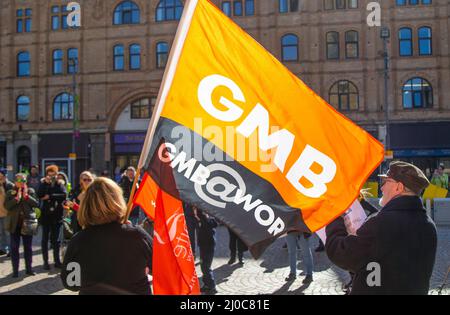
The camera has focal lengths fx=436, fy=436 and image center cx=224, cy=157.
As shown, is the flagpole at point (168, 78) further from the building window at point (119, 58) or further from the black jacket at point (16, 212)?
the building window at point (119, 58)

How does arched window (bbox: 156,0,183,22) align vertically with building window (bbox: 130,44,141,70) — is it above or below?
above

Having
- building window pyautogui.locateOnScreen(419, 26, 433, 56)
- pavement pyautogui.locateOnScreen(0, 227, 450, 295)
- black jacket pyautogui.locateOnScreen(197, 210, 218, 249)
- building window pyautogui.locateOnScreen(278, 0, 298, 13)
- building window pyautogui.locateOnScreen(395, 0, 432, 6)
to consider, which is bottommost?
pavement pyautogui.locateOnScreen(0, 227, 450, 295)

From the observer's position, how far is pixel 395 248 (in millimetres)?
2688

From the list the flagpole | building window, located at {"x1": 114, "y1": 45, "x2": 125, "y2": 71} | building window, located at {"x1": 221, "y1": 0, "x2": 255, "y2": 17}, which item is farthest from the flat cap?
building window, located at {"x1": 114, "y1": 45, "x2": 125, "y2": 71}

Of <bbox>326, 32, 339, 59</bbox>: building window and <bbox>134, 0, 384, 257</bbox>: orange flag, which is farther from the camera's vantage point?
<bbox>326, 32, 339, 59</bbox>: building window

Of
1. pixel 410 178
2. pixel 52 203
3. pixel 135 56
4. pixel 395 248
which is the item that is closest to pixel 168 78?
pixel 410 178

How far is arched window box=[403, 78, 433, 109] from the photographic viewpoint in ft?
90.0

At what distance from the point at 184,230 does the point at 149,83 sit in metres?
27.7

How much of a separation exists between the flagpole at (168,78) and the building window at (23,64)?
106 feet

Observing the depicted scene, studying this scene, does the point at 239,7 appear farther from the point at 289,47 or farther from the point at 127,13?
the point at 127,13

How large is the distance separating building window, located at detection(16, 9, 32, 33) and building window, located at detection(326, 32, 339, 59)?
21.4 m

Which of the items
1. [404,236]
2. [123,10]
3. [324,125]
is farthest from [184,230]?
[123,10]

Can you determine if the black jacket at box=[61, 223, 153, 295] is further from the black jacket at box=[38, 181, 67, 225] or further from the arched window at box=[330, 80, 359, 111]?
the arched window at box=[330, 80, 359, 111]

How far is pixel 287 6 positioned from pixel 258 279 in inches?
975
